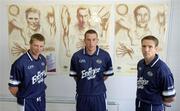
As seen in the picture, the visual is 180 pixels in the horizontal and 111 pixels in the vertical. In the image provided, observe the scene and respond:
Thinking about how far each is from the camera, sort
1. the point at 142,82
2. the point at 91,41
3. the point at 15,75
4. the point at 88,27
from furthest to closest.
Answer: the point at 88,27 < the point at 91,41 < the point at 15,75 < the point at 142,82

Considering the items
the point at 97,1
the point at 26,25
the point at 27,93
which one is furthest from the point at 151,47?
the point at 26,25

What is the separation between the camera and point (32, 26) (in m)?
3.34

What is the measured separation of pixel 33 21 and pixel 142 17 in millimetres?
1413

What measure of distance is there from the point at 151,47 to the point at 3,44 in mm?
2052

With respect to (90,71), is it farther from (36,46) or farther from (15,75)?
(15,75)

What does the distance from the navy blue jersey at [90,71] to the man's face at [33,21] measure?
2.62 feet

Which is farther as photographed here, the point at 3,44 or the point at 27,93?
the point at 3,44

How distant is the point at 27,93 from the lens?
8.76ft

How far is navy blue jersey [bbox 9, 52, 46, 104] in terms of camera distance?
8.59 feet

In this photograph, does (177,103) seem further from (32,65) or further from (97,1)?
(32,65)

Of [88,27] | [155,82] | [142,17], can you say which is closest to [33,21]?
[88,27]

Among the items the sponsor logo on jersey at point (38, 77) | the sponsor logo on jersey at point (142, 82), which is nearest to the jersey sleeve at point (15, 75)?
the sponsor logo on jersey at point (38, 77)

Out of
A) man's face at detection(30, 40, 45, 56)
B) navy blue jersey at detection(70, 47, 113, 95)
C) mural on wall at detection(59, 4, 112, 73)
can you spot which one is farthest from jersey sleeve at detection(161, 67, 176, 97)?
man's face at detection(30, 40, 45, 56)

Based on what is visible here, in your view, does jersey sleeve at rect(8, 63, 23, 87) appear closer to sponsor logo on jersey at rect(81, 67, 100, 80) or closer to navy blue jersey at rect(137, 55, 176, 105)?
sponsor logo on jersey at rect(81, 67, 100, 80)
